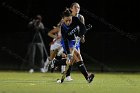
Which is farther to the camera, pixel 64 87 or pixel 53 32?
pixel 53 32

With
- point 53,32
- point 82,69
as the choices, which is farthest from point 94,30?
point 82,69

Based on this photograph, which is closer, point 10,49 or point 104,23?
point 10,49

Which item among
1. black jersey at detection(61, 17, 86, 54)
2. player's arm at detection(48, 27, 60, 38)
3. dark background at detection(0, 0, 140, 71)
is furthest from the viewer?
dark background at detection(0, 0, 140, 71)

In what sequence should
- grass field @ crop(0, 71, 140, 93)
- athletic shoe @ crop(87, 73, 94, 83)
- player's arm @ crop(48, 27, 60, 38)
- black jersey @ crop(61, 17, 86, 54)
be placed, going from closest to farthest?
grass field @ crop(0, 71, 140, 93)
athletic shoe @ crop(87, 73, 94, 83)
black jersey @ crop(61, 17, 86, 54)
player's arm @ crop(48, 27, 60, 38)

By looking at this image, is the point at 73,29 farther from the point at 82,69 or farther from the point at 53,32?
the point at 53,32

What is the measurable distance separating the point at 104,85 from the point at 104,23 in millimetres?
14896

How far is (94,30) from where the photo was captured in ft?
106

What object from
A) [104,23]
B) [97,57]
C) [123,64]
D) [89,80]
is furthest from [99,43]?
[89,80]

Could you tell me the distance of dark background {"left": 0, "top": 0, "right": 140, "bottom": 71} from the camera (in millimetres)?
25797

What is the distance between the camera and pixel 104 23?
31.7 meters

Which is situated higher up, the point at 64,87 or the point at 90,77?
the point at 90,77

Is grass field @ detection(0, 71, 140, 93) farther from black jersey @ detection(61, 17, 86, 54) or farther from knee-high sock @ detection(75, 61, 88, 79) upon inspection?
black jersey @ detection(61, 17, 86, 54)

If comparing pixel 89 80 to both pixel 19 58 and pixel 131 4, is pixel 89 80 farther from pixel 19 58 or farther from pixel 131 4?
pixel 131 4

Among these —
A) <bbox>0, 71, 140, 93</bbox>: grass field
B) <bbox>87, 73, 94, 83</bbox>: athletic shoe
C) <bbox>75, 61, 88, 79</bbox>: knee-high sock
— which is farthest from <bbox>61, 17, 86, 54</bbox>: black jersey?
<bbox>0, 71, 140, 93</bbox>: grass field
